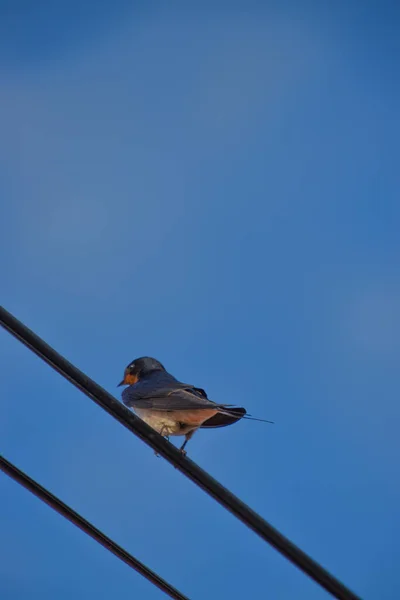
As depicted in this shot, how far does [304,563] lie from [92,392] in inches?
31.2

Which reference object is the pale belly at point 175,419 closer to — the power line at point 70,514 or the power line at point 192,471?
the power line at point 70,514

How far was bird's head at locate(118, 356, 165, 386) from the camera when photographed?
568 centimetres

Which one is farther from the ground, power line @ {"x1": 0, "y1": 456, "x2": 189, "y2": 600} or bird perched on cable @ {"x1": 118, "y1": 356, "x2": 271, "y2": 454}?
bird perched on cable @ {"x1": 118, "y1": 356, "x2": 271, "y2": 454}

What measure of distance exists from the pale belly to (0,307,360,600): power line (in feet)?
5.98

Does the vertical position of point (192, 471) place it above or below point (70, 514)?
above

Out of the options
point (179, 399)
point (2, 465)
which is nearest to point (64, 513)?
point (2, 465)

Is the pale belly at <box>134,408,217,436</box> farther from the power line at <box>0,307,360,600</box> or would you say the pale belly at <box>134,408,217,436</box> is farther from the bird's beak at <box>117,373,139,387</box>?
Result: the power line at <box>0,307,360,600</box>

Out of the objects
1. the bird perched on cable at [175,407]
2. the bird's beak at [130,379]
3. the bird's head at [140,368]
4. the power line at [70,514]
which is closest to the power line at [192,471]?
the power line at [70,514]

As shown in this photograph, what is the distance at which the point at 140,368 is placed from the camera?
18.9 ft

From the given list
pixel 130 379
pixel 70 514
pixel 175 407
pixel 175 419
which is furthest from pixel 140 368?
pixel 70 514

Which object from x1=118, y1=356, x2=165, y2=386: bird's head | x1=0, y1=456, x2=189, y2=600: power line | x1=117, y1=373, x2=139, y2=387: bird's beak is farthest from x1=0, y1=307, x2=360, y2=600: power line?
x1=117, y1=373, x2=139, y2=387: bird's beak

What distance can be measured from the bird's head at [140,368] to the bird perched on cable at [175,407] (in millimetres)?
804

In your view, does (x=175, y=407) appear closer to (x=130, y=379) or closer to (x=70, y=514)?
(x=70, y=514)

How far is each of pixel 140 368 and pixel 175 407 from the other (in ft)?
6.24
